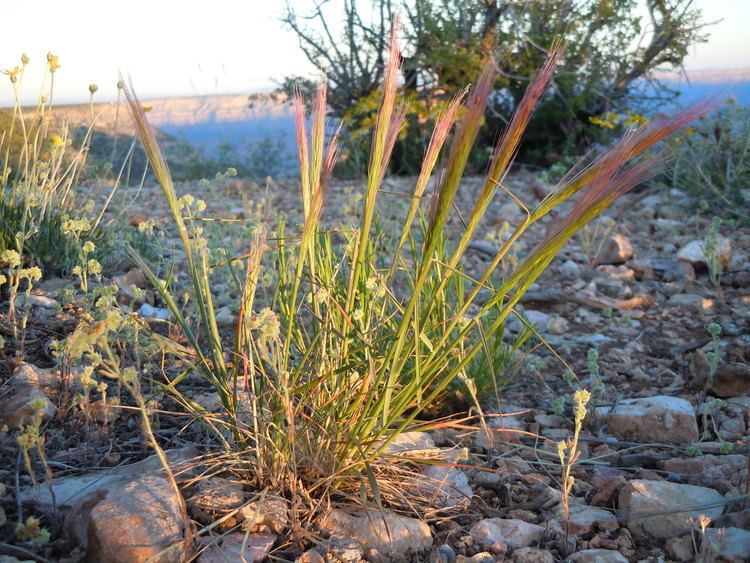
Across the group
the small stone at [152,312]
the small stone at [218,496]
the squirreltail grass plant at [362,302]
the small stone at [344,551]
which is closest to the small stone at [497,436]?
the squirreltail grass plant at [362,302]

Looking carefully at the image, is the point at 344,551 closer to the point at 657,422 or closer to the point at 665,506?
the point at 665,506

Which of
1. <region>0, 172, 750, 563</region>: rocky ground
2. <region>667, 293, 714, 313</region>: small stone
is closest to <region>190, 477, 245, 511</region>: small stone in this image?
<region>0, 172, 750, 563</region>: rocky ground

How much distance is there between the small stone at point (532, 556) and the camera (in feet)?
5.32

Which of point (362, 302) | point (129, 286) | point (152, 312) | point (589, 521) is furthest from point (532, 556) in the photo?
point (129, 286)

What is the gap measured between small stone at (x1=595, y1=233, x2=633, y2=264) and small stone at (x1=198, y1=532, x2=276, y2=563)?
11.0ft

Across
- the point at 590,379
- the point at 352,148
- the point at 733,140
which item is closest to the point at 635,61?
the point at 733,140

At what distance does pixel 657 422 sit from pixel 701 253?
88.2 inches

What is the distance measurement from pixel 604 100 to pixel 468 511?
6.55m

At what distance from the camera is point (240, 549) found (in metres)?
1.56

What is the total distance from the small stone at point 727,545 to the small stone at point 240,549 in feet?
2.96

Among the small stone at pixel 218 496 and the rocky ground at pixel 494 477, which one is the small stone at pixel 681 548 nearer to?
the rocky ground at pixel 494 477

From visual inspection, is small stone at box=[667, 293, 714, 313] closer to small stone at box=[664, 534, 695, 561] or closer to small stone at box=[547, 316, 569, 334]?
small stone at box=[547, 316, 569, 334]

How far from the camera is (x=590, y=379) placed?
2799 millimetres

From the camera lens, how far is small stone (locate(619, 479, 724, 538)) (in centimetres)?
172
